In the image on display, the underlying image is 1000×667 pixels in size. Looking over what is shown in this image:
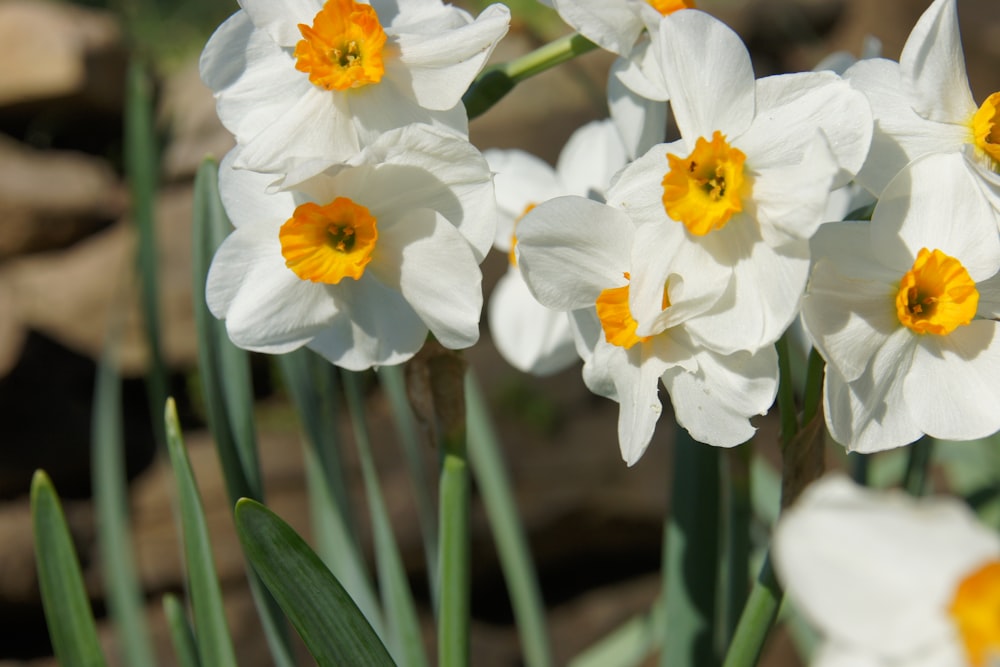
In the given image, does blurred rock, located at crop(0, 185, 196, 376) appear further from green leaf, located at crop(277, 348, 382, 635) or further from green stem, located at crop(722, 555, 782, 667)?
green stem, located at crop(722, 555, 782, 667)

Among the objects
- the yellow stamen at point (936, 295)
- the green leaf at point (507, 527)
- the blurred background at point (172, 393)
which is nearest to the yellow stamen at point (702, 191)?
the yellow stamen at point (936, 295)

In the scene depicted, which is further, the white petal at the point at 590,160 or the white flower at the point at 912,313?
the white petal at the point at 590,160

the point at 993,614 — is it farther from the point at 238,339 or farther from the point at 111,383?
the point at 111,383

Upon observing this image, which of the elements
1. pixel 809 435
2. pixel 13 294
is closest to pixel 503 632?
pixel 13 294

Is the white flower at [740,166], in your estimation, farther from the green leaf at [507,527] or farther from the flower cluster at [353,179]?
the green leaf at [507,527]

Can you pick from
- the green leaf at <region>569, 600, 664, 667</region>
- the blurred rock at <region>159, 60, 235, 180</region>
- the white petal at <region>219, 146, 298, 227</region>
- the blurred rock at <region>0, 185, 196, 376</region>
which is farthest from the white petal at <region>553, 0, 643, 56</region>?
the blurred rock at <region>159, 60, 235, 180</region>

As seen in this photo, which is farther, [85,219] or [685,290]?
[85,219]
